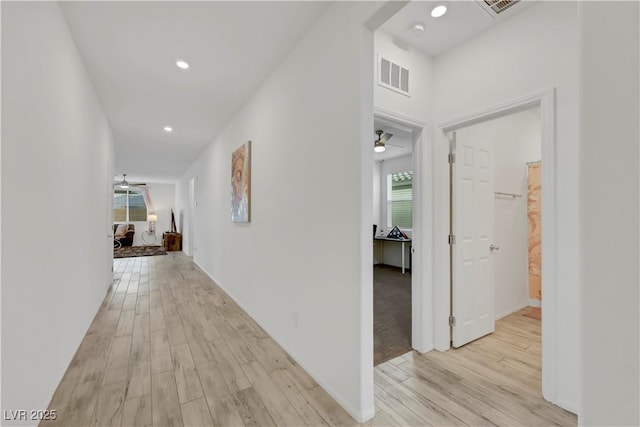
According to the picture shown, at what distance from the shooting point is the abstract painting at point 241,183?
121 inches

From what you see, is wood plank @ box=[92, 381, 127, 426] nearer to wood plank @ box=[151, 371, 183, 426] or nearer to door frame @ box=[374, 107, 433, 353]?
wood plank @ box=[151, 371, 183, 426]

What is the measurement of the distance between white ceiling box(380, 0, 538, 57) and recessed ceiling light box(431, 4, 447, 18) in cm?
2

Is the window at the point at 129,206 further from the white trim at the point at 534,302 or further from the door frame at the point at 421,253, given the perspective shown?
the white trim at the point at 534,302

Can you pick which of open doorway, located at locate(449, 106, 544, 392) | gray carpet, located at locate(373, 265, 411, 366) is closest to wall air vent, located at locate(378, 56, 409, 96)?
open doorway, located at locate(449, 106, 544, 392)

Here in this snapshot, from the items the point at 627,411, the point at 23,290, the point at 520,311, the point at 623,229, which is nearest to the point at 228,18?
the point at 23,290

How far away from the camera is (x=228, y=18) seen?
1.89 m

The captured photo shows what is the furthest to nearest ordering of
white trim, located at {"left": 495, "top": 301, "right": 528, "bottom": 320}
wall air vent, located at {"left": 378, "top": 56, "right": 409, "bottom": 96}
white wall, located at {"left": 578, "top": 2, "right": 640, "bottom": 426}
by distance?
white trim, located at {"left": 495, "top": 301, "right": 528, "bottom": 320} < wall air vent, located at {"left": 378, "top": 56, "right": 409, "bottom": 96} < white wall, located at {"left": 578, "top": 2, "right": 640, "bottom": 426}

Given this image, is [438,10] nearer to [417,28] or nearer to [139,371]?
[417,28]

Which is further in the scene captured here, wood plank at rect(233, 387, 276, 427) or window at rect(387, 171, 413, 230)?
window at rect(387, 171, 413, 230)

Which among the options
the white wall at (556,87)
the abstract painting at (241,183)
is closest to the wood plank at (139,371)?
the abstract painting at (241,183)

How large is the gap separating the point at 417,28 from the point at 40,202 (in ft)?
9.26

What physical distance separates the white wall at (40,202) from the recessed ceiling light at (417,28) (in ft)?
7.75

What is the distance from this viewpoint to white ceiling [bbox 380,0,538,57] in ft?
6.18

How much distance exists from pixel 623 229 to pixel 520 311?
3452 mm
